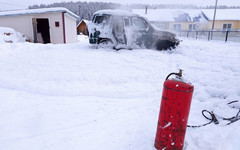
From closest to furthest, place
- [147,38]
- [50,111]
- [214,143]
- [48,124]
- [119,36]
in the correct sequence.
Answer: [214,143]
[48,124]
[50,111]
[119,36]
[147,38]

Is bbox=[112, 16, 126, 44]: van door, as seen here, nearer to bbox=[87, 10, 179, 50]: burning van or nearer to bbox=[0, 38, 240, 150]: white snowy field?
bbox=[87, 10, 179, 50]: burning van

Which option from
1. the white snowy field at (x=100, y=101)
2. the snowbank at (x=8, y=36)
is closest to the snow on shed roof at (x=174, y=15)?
the snowbank at (x=8, y=36)

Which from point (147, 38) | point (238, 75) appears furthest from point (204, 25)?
point (238, 75)

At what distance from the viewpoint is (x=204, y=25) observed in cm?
3156

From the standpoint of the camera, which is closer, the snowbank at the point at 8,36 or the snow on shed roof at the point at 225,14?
the snowbank at the point at 8,36

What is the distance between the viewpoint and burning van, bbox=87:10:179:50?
7.19 m

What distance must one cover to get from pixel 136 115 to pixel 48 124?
4.82ft

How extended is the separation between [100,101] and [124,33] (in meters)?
4.65

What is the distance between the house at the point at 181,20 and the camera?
103 ft

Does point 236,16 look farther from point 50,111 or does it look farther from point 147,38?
point 50,111

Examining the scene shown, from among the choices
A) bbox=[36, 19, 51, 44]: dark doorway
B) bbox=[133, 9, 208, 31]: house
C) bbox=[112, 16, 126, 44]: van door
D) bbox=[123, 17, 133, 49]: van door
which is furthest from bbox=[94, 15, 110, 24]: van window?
bbox=[133, 9, 208, 31]: house

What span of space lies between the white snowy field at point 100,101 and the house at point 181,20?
28.1 metres

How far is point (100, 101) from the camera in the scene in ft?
11.0

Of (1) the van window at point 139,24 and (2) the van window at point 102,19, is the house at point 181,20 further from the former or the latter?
(2) the van window at point 102,19
